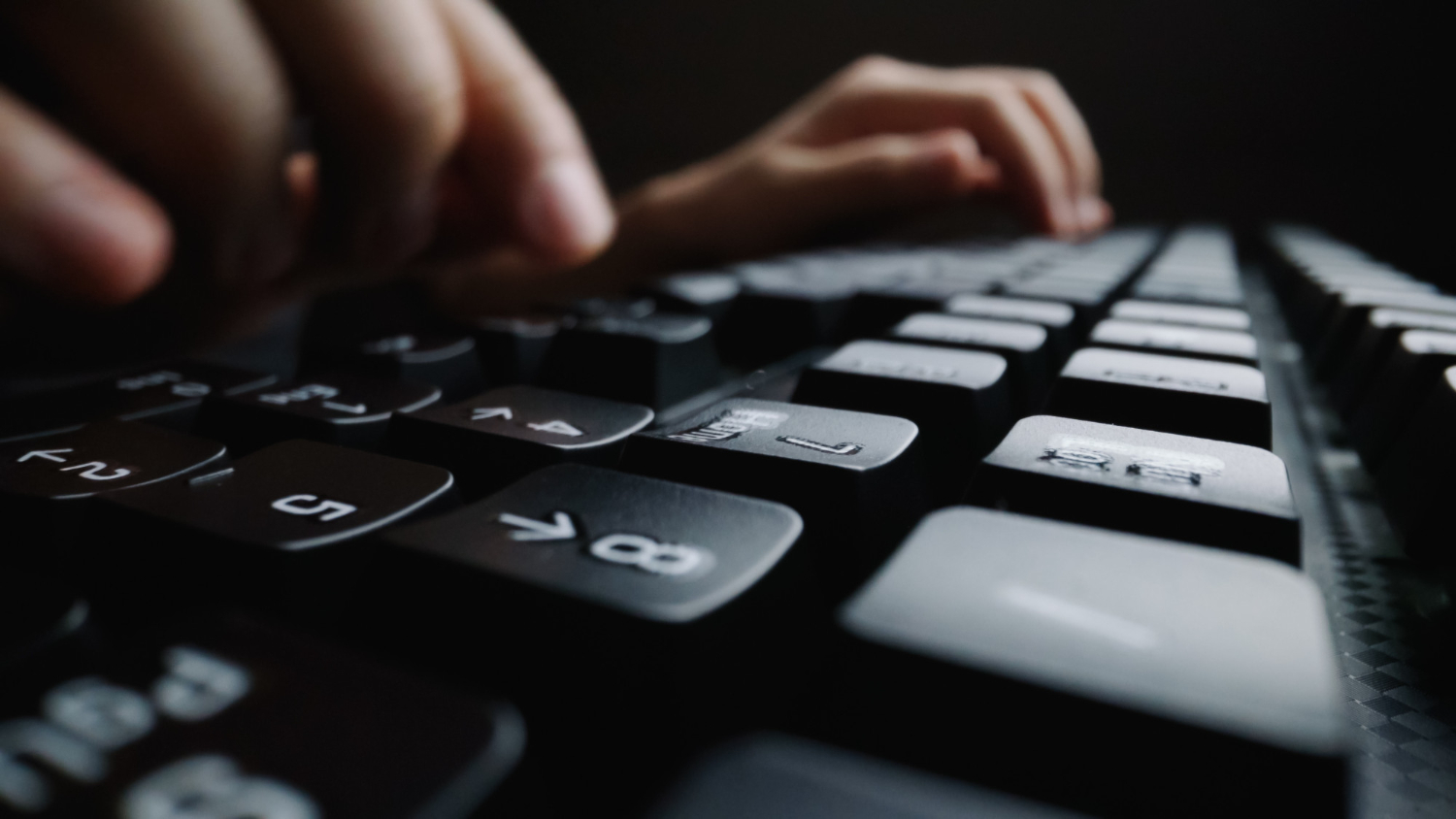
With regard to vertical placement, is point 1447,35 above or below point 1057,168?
above

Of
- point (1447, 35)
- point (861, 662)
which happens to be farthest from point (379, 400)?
point (1447, 35)

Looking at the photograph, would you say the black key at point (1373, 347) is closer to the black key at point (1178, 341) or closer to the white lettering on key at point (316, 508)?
the black key at point (1178, 341)

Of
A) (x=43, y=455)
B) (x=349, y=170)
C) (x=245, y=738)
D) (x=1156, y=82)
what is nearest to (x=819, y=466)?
(x=245, y=738)

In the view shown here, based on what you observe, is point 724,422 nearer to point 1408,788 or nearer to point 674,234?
point 1408,788

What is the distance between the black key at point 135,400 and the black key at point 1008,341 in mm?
327

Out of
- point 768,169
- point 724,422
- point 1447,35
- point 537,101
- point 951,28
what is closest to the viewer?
point 724,422

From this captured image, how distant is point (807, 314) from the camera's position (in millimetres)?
569

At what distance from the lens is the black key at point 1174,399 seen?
354 mm

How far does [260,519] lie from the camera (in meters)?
0.26

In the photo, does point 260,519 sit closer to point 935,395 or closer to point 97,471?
point 97,471

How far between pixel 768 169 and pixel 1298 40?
129 cm

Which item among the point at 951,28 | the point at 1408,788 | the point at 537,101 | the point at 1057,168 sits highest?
the point at 951,28

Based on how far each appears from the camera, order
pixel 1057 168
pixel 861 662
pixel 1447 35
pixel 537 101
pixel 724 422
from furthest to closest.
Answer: pixel 1447 35 < pixel 1057 168 < pixel 537 101 < pixel 724 422 < pixel 861 662

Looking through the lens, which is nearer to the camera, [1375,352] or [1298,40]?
[1375,352]
